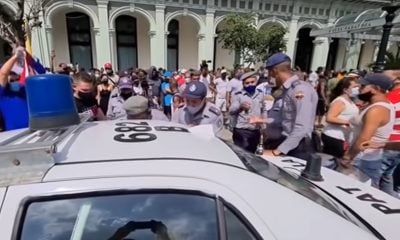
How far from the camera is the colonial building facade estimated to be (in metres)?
16.1

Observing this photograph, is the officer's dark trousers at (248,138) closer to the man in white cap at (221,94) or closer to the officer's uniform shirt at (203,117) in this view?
the officer's uniform shirt at (203,117)

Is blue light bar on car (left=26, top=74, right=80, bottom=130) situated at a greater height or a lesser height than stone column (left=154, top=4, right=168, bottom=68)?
lesser

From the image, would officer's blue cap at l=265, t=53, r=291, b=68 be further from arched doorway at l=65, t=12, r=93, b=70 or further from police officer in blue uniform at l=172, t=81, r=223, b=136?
arched doorway at l=65, t=12, r=93, b=70

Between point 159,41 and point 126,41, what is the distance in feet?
11.8

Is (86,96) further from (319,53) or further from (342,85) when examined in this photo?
(319,53)

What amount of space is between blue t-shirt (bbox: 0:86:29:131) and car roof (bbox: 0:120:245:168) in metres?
1.44

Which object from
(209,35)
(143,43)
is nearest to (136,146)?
(209,35)

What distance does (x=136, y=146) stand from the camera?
4.66 feet

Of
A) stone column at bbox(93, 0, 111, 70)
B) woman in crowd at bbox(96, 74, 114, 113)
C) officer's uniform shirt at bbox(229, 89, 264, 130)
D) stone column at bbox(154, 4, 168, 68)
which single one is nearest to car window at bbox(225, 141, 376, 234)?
officer's uniform shirt at bbox(229, 89, 264, 130)

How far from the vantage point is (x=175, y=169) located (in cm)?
121

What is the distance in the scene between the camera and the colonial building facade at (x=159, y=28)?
52.7 ft

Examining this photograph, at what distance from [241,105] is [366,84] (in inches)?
68.8

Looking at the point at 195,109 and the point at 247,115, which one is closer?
the point at 195,109

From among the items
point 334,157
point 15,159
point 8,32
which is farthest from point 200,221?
point 8,32
